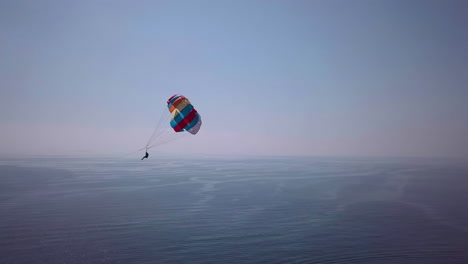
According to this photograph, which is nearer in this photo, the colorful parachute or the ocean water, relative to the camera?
the ocean water

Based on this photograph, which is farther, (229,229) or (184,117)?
(229,229)

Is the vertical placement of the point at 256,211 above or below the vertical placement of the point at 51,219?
below

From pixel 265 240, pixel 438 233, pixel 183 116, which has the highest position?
pixel 183 116

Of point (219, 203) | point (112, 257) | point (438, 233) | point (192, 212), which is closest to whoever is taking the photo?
point (112, 257)

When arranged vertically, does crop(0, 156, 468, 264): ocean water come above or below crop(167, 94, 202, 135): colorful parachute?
below

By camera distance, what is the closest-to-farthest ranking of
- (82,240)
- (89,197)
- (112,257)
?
(112,257), (82,240), (89,197)

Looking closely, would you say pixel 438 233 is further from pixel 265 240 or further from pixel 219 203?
pixel 219 203

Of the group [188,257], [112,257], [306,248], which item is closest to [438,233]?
[306,248]

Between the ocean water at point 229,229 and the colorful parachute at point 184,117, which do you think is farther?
the colorful parachute at point 184,117

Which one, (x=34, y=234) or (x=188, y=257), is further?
(x=34, y=234)

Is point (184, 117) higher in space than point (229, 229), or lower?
higher

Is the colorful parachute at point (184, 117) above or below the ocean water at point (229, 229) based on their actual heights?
above
